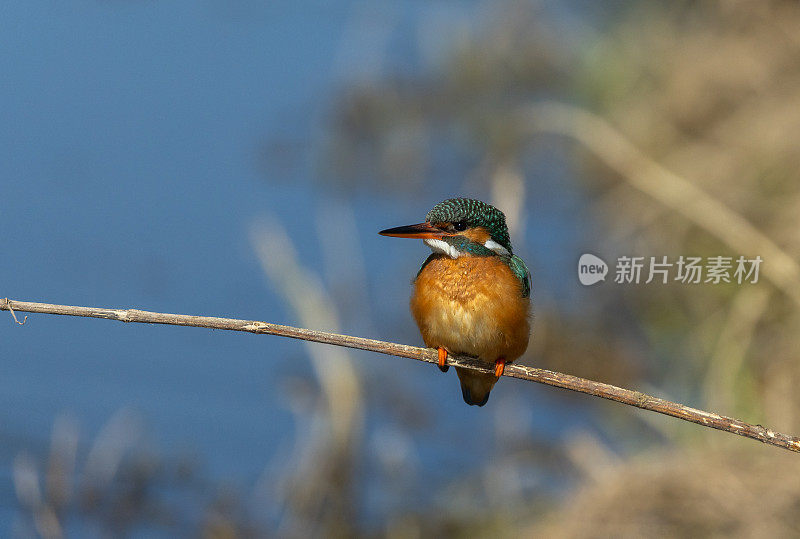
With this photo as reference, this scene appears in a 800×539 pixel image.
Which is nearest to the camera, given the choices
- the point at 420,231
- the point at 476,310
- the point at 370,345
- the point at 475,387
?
the point at 370,345

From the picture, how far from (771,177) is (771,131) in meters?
0.33

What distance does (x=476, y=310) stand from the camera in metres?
1.85

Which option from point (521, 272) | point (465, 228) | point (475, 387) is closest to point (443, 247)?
point (465, 228)

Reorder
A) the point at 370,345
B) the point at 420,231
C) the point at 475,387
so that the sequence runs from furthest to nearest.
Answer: the point at 475,387
the point at 420,231
the point at 370,345

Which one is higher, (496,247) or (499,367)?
(496,247)

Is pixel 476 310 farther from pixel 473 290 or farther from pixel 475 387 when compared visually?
pixel 475 387

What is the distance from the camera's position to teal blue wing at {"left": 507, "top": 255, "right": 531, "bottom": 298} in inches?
75.1

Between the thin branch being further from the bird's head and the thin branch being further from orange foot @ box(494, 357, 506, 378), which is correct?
the bird's head

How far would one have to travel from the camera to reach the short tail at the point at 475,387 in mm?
2121

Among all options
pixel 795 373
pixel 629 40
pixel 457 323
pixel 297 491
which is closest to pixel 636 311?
pixel 795 373

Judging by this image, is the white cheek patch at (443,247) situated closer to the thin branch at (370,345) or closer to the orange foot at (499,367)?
the orange foot at (499,367)

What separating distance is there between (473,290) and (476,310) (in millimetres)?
46

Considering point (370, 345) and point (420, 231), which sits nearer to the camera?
point (370, 345)

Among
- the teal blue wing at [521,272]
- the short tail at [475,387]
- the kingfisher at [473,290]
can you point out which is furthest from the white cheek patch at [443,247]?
the short tail at [475,387]
